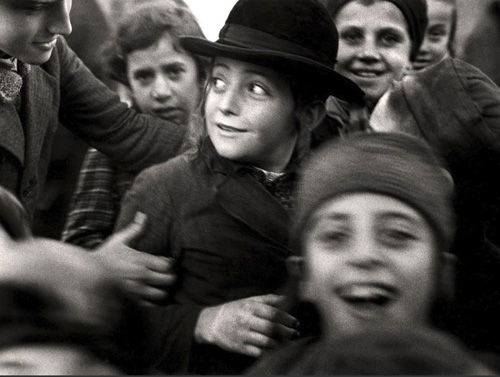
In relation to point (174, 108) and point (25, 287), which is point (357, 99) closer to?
point (174, 108)

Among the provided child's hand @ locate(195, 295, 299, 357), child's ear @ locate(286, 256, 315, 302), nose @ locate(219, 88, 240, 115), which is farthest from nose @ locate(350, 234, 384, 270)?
nose @ locate(219, 88, 240, 115)

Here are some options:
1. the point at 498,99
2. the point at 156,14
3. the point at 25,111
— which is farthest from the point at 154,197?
the point at 498,99

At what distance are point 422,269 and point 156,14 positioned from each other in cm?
101

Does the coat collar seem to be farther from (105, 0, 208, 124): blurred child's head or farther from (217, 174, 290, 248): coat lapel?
(105, 0, 208, 124): blurred child's head

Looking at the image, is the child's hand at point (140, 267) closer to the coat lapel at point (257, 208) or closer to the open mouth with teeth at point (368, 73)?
the coat lapel at point (257, 208)

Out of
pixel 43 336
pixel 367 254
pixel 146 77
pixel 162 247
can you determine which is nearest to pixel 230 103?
pixel 162 247

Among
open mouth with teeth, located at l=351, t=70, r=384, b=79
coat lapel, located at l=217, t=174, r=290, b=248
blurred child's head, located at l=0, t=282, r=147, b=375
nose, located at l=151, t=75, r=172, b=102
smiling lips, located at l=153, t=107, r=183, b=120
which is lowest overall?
blurred child's head, located at l=0, t=282, r=147, b=375

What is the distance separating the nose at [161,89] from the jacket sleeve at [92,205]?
20 cm

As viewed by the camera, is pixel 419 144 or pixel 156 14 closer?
pixel 419 144

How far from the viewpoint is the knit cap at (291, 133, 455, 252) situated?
1395 mm

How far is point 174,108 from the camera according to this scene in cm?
207

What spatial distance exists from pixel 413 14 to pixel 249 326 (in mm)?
845

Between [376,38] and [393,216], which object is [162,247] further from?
[376,38]

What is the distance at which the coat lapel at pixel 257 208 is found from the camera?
5.60 ft
